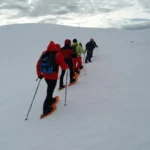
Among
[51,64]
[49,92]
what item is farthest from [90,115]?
[51,64]

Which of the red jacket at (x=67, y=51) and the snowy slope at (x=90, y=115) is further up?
the red jacket at (x=67, y=51)

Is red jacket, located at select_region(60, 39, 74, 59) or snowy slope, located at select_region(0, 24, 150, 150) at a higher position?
red jacket, located at select_region(60, 39, 74, 59)

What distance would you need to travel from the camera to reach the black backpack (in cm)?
726

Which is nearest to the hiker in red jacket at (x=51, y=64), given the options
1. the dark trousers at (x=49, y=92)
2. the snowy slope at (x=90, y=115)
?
the dark trousers at (x=49, y=92)

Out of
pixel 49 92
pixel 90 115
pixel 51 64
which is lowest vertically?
pixel 90 115

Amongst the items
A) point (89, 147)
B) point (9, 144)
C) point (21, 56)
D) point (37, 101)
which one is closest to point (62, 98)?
point (37, 101)

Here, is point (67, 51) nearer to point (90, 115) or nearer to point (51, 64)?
point (51, 64)

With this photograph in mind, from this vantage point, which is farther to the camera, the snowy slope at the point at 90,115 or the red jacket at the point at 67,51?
the red jacket at the point at 67,51

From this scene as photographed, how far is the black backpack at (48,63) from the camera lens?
7.26m

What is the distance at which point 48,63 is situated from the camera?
23.8 feet

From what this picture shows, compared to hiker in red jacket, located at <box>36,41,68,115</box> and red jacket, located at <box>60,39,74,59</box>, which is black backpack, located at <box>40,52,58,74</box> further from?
red jacket, located at <box>60,39,74,59</box>

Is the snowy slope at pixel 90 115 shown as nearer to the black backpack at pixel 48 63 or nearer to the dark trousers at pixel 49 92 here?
the dark trousers at pixel 49 92

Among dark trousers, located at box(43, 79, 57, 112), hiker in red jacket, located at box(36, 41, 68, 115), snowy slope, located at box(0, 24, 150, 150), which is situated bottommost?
snowy slope, located at box(0, 24, 150, 150)

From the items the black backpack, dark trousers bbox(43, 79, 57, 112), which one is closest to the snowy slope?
dark trousers bbox(43, 79, 57, 112)
